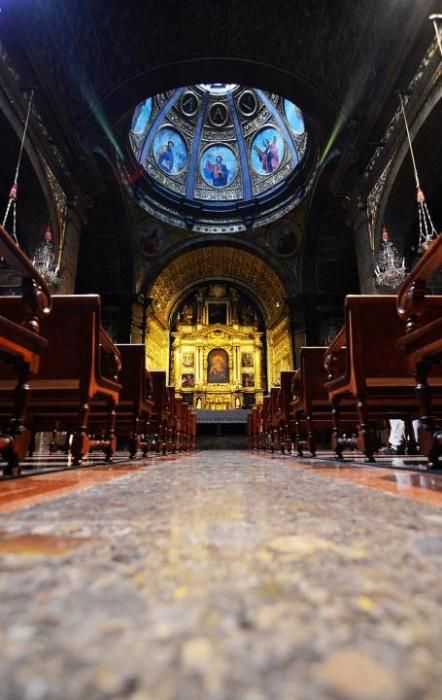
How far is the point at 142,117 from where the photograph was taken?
11727mm

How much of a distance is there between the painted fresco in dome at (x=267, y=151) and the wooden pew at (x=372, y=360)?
1240 cm

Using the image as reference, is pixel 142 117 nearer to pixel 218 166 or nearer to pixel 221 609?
pixel 218 166

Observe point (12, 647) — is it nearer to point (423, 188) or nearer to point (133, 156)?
point (423, 188)

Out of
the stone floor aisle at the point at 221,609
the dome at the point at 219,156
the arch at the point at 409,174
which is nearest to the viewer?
the stone floor aisle at the point at 221,609

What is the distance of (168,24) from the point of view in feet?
21.4

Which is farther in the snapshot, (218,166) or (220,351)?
(220,351)

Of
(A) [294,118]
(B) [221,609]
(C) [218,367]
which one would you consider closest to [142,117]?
(A) [294,118]

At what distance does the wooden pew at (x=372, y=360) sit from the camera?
2201 millimetres

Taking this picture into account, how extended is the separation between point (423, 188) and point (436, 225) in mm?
1995

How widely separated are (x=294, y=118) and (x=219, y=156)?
3.32 meters

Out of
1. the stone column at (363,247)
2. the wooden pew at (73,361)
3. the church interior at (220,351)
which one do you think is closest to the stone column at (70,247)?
the church interior at (220,351)

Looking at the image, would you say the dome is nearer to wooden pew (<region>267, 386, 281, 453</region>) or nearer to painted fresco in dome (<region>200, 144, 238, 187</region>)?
painted fresco in dome (<region>200, 144, 238, 187</region>)

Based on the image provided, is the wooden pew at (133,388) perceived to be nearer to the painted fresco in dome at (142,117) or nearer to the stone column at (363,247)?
the stone column at (363,247)

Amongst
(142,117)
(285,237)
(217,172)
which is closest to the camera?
(142,117)
